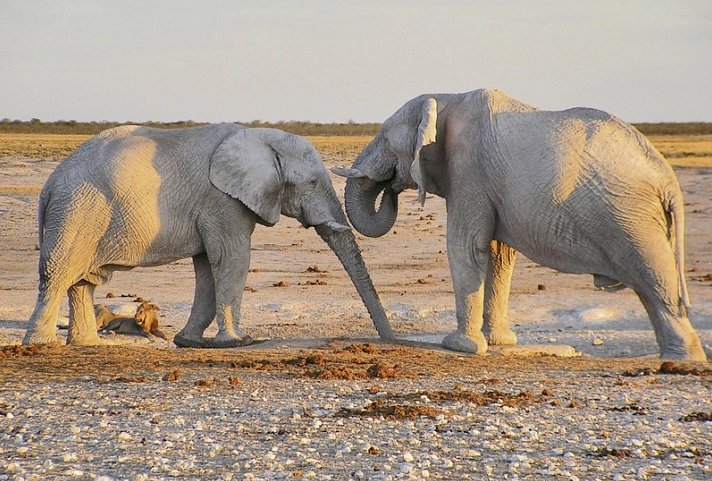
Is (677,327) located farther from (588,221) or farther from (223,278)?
(223,278)

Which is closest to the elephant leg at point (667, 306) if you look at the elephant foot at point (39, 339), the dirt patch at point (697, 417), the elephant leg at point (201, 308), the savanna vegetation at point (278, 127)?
the dirt patch at point (697, 417)

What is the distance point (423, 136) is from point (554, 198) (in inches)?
55.5

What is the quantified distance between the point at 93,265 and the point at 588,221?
471cm

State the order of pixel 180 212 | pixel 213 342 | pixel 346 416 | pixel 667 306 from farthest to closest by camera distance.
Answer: pixel 213 342
pixel 180 212
pixel 667 306
pixel 346 416

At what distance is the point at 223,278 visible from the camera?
12.7 m

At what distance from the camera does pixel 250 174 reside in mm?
12648

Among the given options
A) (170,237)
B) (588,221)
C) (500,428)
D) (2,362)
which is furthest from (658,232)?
(2,362)

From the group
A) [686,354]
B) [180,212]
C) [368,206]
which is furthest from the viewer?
[368,206]

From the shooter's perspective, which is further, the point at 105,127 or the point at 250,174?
the point at 105,127

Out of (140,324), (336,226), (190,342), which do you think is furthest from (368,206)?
(140,324)

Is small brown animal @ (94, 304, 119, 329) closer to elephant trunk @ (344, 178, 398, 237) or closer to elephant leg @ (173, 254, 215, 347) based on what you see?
elephant leg @ (173, 254, 215, 347)

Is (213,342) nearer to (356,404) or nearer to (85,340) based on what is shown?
(85,340)

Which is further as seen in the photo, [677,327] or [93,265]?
[93,265]

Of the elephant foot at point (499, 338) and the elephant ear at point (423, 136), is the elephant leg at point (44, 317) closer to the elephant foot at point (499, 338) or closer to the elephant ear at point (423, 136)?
the elephant ear at point (423, 136)
